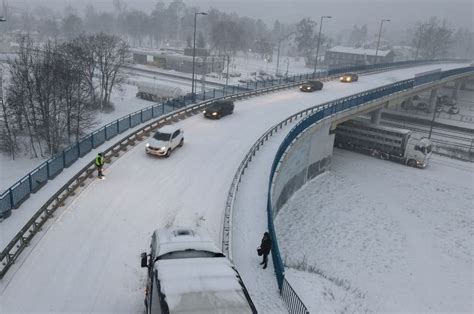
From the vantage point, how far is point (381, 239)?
3089 centimetres

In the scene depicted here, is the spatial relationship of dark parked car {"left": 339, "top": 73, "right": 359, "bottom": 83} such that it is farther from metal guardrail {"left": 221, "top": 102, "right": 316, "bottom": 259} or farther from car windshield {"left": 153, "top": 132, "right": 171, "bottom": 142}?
car windshield {"left": 153, "top": 132, "right": 171, "bottom": 142}

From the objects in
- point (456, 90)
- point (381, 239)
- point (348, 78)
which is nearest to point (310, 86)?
point (348, 78)

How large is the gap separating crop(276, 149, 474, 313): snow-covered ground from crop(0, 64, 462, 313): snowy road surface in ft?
19.7

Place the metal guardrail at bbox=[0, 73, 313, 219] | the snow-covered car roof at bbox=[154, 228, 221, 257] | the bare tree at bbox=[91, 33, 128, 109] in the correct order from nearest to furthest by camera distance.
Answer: the snow-covered car roof at bbox=[154, 228, 221, 257], the metal guardrail at bbox=[0, 73, 313, 219], the bare tree at bbox=[91, 33, 128, 109]

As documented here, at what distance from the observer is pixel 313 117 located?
36469 millimetres

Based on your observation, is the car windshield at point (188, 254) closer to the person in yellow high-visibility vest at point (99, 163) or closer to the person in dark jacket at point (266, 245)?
the person in dark jacket at point (266, 245)

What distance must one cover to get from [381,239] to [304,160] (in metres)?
10.4

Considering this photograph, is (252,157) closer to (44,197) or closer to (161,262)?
(44,197)

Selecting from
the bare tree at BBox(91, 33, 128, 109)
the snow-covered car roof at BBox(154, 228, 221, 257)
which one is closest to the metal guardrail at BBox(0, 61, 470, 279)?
the snow-covered car roof at BBox(154, 228, 221, 257)

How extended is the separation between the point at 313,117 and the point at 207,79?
172ft

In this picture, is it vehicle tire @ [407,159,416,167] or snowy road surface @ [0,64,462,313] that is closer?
snowy road surface @ [0,64,462,313]

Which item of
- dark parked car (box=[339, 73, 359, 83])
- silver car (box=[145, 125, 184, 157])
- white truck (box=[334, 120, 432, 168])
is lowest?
Result: white truck (box=[334, 120, 432, 168])

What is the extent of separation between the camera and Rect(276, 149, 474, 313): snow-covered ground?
75.0 feet

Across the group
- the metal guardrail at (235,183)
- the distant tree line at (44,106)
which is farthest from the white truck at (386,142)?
the distant tree line at (44,106)
